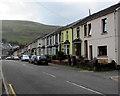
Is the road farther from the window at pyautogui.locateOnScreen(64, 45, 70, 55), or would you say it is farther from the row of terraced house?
the window at pyautogui.locateOnScreen(64, 45, 70, 55)

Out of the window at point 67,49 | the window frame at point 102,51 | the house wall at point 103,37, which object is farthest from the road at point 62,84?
the window at point 67,49

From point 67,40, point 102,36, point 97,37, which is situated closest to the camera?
point 102,36

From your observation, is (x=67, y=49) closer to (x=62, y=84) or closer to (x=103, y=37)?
(x=103, y=37)

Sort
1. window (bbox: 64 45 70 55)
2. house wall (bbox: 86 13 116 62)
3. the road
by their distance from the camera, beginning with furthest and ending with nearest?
window (bbox: 64 45 70 55), house wall (bbox: 86 13 116 62), the road

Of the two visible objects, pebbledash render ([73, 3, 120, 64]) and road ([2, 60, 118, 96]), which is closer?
road ([2, 60, 118, 96])

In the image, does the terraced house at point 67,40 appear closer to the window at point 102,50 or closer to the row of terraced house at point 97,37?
the row of terraced house at point 97,37

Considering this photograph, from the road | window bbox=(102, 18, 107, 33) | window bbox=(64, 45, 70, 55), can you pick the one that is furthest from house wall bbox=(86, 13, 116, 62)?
window bbox=(64, 45, 70, 55)

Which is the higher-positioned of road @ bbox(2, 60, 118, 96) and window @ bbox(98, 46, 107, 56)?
window @ bbox(98, 46, 107, 56)

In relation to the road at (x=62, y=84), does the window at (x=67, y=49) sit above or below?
above

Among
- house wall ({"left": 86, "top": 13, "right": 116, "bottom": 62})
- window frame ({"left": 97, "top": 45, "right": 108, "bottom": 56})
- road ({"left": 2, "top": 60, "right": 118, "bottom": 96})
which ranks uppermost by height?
house wall ({"left": 86, "top": 13, "right": 116, "bottom": 62})

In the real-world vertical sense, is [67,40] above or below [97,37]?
above

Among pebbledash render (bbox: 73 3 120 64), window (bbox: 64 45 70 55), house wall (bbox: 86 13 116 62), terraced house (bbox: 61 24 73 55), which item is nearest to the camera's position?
pebbledash render (bbox: 73 3 120 64)

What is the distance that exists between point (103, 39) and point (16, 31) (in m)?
175

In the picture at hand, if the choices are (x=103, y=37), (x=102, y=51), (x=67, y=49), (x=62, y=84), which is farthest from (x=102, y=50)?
(x=62, y=84)
